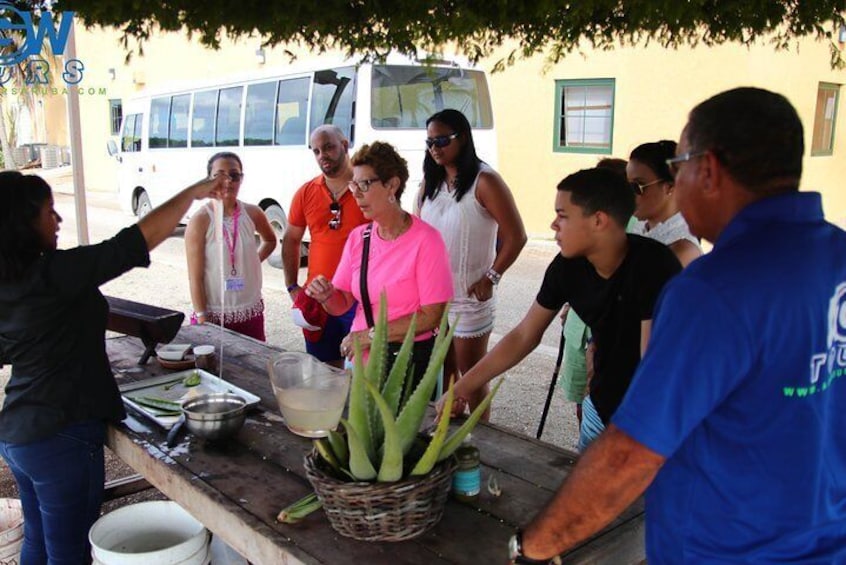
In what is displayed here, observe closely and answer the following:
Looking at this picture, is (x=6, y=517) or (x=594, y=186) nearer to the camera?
(x=594, y=186)

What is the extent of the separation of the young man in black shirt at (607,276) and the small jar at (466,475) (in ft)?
1.27

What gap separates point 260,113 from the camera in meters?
9.79

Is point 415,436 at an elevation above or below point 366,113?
below

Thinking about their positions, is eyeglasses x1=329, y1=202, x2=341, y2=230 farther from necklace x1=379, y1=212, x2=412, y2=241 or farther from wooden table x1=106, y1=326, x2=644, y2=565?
wooden table x1=106, y1=326, x2=644, y2=565

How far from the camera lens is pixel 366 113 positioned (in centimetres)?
830

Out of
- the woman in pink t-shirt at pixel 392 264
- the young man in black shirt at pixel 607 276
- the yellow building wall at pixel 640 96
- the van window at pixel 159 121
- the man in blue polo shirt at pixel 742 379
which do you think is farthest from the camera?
the van window at pixel 159 121

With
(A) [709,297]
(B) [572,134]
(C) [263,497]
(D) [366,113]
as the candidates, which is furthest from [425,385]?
(B) [572,134]

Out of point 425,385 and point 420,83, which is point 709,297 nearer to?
point 425,385

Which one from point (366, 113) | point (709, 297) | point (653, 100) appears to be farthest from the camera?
point (653, 100)

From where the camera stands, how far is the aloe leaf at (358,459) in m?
1.50

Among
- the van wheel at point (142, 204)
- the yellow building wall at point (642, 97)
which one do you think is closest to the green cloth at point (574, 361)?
the yellow building wall at point (642, 97)

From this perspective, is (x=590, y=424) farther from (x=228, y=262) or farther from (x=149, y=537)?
(x=228, y=262)

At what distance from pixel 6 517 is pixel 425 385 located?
2263mm

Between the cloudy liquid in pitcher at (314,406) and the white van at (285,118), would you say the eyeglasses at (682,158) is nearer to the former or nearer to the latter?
the cloudy liquid in pitcher at (314,406)
